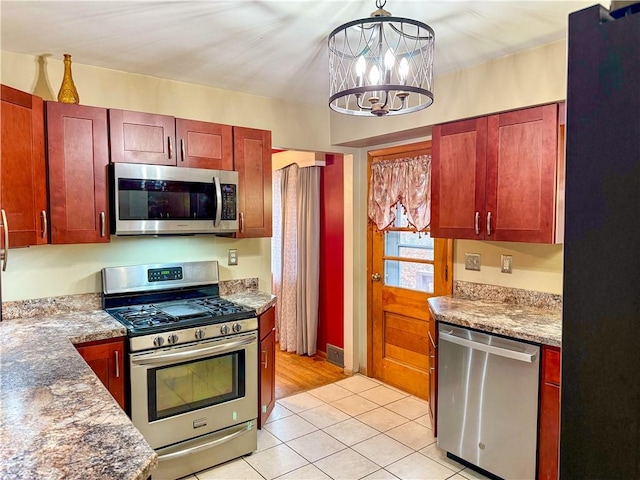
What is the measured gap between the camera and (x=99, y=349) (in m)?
2.29

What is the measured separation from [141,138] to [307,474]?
225cm

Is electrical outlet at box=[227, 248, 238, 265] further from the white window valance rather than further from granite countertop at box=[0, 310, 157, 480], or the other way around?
granite countertop at box=[0, 310, 157, 480]

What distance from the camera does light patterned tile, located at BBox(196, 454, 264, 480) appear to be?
256cm

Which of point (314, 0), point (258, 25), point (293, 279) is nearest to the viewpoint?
point (314, 0)

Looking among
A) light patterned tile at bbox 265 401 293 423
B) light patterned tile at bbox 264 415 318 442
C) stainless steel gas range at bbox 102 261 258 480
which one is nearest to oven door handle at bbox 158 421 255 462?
stainless steel gas range at bbox 102 261 258 480

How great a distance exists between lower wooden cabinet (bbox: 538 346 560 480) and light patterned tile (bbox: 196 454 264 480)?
60.2 inches

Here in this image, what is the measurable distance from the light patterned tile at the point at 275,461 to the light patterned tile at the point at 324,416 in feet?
1.31

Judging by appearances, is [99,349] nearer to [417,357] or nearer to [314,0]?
[314,0]

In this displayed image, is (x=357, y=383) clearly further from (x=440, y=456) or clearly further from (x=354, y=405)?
(x=440, y=456)

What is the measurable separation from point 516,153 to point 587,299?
2.33m

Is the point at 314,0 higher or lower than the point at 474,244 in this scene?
higher

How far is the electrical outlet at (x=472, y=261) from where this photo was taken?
124 inches

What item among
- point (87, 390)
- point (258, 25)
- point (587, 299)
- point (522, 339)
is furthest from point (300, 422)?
point (587, 299)

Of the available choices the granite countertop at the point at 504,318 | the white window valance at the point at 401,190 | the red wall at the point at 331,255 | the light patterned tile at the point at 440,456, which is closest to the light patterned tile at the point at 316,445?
the light patterned tile at the point at 440,456
